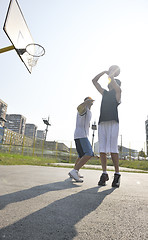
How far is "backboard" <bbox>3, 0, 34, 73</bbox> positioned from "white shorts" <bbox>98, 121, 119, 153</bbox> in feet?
12.7

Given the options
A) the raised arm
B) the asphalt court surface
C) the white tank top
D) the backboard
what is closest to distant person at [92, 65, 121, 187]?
the raised arm

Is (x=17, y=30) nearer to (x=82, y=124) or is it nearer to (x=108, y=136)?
(x=82, y=124)

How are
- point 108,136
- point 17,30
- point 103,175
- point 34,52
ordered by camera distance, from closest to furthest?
point 103,175 < point 108,136 < point 17,30 < point 34,52

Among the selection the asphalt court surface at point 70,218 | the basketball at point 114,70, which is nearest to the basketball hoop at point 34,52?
the basketball at point 114,70

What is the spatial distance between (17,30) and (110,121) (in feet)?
14.6

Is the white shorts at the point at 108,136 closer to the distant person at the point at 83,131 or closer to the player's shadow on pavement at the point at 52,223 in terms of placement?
the distant person at the point at 83,131

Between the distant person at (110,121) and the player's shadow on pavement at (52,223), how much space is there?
1300 millimetres

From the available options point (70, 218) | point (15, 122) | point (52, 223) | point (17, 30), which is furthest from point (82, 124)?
point (15, 122)

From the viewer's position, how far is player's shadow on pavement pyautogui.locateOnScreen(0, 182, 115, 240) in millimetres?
898

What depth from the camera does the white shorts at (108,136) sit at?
9.20 feet

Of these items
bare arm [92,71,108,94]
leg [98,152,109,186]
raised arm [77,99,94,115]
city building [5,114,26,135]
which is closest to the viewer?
leg [98,152,109,186]

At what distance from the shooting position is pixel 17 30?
17.6 feet

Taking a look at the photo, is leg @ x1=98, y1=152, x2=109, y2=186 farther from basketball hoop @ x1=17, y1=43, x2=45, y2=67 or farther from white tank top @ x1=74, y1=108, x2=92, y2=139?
basketball hoop @ x1=17, y1=43, x2=45, y2=67

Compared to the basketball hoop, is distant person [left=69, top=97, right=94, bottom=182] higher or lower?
lower
